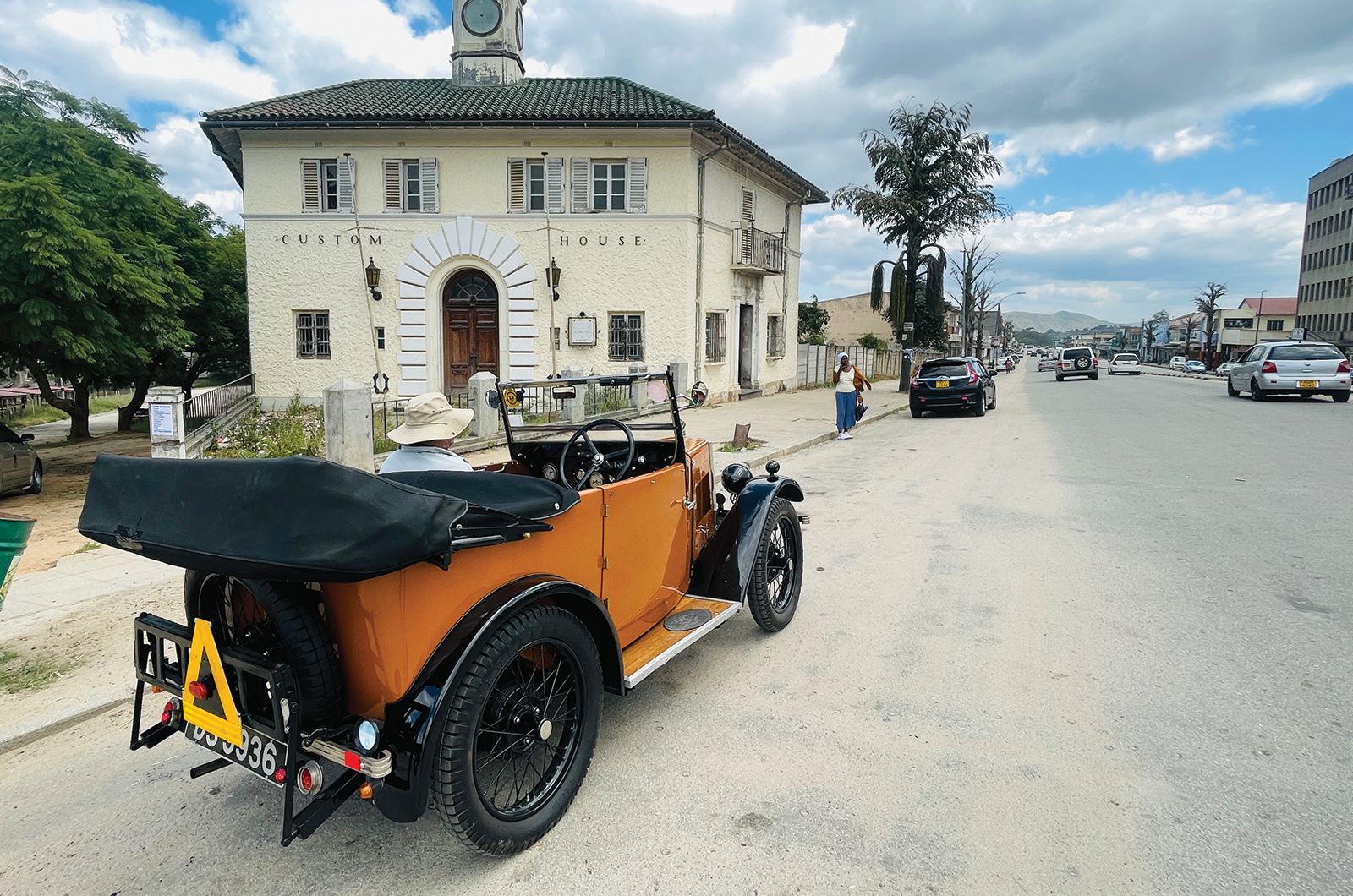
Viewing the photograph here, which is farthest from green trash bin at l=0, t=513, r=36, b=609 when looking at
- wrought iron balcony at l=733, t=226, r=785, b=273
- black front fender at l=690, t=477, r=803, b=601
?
wrought iron balcony at l=733, t=226, r=785, b=273

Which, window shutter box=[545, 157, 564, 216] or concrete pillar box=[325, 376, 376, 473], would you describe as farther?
window shutter box=[545, 157, 564, 216]

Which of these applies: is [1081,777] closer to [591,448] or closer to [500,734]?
[500,734]

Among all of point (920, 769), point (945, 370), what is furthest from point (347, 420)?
point (945, 370)

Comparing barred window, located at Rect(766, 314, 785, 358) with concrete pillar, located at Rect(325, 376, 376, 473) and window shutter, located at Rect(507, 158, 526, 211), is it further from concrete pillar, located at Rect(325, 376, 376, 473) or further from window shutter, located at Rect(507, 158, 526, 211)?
concrete pillar, located at Rect(325, 376, 376, 473)

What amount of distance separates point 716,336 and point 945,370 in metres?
6.41

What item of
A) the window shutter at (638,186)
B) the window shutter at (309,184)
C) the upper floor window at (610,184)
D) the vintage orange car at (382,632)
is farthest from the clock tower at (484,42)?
the vintage orange car at (382,632)

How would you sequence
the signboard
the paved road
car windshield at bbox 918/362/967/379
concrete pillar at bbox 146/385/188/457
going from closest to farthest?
the paved road
concrete pillar at bbox 146/385/188/457
car windshield at bbox 918/362/967/379
the signboard

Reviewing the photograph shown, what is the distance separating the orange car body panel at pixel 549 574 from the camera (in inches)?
95.9

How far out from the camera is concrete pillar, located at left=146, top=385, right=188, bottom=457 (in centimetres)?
974

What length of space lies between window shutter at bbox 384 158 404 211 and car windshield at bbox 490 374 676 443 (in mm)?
17823

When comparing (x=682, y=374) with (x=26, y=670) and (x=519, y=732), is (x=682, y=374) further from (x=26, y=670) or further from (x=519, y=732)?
(x=519, y=732)

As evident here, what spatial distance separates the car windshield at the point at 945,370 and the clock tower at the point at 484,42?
14.8 m

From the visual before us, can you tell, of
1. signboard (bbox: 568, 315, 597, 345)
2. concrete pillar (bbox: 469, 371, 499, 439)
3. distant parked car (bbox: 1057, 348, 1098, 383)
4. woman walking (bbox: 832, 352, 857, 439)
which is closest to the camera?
concrete pillar (bbox: 469, 371, 499, 439)

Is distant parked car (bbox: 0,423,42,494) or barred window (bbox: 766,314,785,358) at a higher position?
barred window (bbox: 766,314,785,358)
